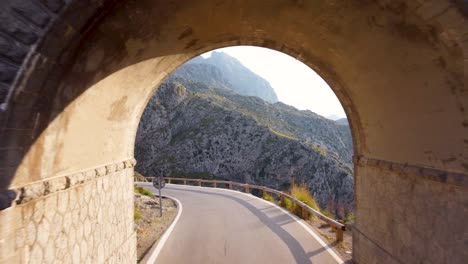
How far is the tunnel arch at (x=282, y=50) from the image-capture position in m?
2.70

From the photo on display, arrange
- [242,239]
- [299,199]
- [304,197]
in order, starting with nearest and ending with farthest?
1. [242,239]
2. [299,199]
3. [304,197]

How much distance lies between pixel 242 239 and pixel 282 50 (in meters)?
5.87

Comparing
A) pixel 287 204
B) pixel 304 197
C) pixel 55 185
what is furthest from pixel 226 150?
pixel 55 185

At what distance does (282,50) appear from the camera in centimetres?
607

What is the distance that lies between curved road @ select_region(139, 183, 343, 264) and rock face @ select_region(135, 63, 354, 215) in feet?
120

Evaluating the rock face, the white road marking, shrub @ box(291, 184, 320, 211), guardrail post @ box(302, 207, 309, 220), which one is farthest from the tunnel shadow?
the rock face

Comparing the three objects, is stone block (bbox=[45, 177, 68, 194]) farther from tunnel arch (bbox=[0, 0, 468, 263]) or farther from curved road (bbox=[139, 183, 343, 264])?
curved road (bbox=[139, 183, 343, 264])

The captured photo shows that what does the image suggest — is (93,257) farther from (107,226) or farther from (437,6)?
(437,6)

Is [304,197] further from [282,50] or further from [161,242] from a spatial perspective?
[282,50]

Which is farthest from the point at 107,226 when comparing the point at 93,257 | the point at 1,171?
the point at 1,171

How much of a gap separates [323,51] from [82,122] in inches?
157

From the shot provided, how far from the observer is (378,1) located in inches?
127

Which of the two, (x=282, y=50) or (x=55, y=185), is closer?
(x=55, y=185)

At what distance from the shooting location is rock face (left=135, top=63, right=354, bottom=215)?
53406 millimetres
